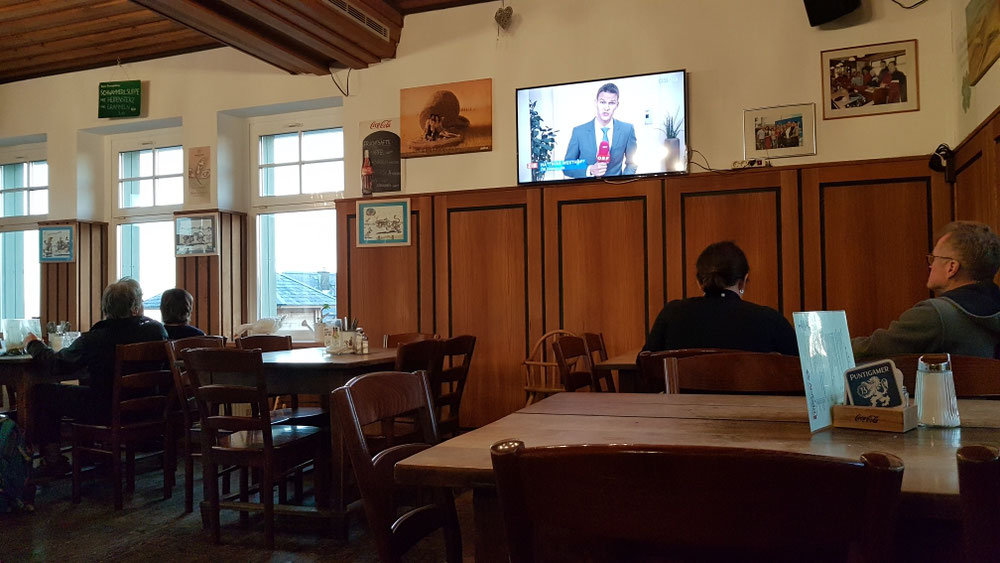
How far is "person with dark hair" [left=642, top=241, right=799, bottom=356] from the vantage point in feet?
8.38

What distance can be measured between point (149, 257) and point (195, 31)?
2212 mm

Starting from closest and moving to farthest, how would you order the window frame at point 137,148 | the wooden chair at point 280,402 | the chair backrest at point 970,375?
the chair backrest at point 970,375
the wooden chair at point 280,402
the window frame at point 137,148

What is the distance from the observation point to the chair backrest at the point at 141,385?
3619mm

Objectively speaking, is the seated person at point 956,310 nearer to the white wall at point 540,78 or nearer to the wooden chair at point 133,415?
the white wall at point 540,78

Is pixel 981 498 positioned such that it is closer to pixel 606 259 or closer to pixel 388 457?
pixel 388 457

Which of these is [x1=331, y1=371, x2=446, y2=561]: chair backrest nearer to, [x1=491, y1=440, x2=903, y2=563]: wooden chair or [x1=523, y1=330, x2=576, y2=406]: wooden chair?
[x1=491, y1=440, x2=903, y2=563]: wooden chair

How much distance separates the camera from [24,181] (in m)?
7.18

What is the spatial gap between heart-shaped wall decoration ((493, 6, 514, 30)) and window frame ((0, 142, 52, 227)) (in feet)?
15.8

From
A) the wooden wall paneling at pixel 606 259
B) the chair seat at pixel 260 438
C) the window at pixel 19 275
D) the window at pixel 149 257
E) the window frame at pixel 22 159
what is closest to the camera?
the chair seat at pixel 260 438

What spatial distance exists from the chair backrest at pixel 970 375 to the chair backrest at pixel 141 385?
3408mm

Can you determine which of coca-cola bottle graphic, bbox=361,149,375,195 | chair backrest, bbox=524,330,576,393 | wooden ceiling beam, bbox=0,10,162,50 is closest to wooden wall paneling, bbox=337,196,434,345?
coca-cola bottle graphic, bbox=361,149,375,195

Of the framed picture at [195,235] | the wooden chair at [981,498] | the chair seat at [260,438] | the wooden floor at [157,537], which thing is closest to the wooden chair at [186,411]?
the wooden floor at [157,537]

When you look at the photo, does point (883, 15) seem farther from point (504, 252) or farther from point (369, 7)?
point (369, 7)

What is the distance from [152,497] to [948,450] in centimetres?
387
